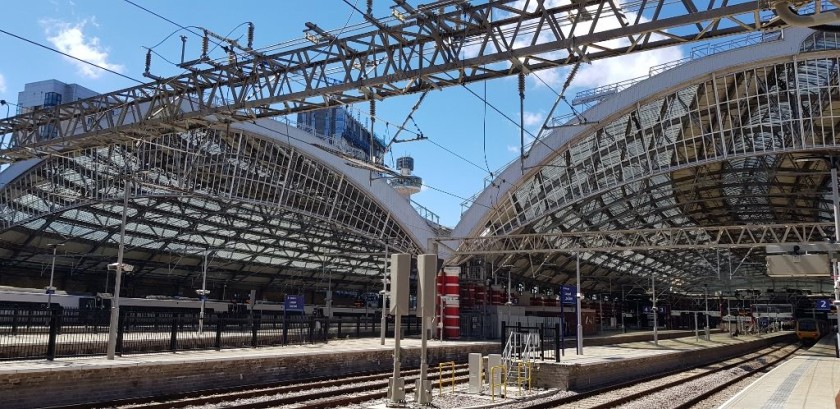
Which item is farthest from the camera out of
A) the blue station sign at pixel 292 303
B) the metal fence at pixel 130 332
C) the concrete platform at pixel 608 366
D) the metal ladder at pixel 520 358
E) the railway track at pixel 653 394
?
the blue station sign at pixel 292 303

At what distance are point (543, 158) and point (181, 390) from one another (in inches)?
1166

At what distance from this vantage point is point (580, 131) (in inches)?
1642

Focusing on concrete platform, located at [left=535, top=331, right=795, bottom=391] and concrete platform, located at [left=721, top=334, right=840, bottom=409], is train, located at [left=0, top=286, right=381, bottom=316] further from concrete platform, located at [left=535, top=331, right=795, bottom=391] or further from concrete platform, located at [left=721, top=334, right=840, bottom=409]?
concrete platform, located at [left=721, top=334, right=840, bottom=409]

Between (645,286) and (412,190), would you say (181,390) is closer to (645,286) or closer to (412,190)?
(412,190)

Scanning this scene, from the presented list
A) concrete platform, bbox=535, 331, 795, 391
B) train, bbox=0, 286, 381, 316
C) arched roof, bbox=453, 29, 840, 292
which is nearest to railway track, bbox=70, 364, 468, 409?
concrete platform, bbox=535, 331, 795, 391

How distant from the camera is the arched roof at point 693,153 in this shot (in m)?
35.2

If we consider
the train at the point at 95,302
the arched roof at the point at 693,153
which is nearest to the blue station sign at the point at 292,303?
the train at the point at 95,302

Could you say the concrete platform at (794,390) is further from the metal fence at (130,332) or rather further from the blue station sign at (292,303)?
the blue station sign at (292,303)

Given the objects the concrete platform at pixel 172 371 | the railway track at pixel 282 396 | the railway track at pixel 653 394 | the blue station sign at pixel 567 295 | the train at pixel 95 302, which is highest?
the blue station sign at pixel 567 295

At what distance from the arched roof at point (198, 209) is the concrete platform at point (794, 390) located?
23366mm

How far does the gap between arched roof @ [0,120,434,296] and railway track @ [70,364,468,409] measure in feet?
54.3

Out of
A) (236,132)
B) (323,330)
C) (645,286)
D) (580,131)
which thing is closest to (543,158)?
(580,131)

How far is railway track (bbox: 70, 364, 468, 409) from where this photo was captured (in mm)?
17406

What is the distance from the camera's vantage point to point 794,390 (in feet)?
71.9
